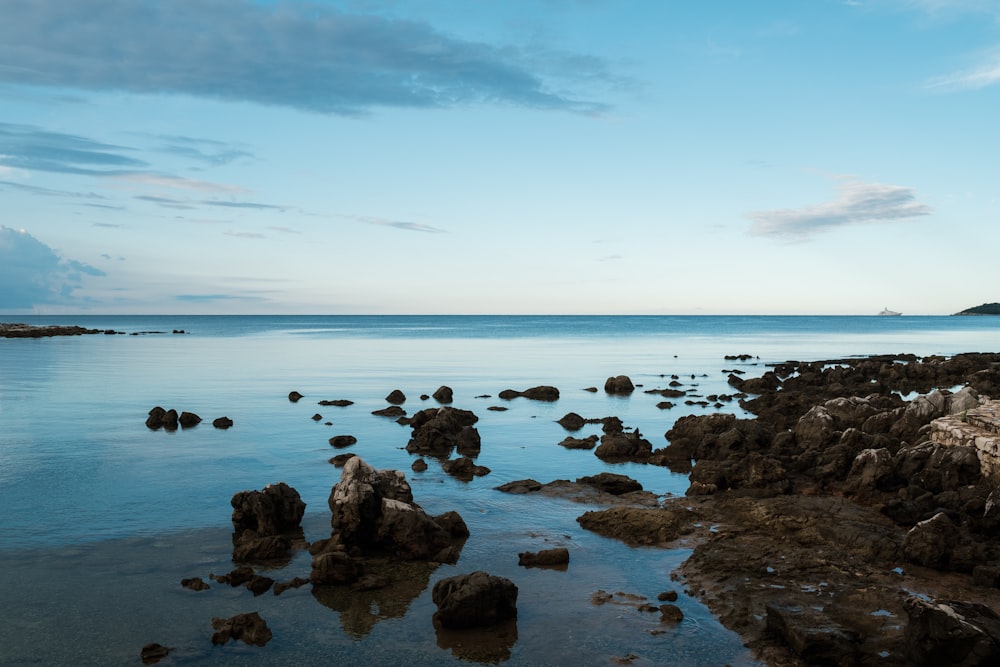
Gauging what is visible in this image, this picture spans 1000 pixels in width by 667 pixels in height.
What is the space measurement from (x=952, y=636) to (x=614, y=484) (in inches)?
534

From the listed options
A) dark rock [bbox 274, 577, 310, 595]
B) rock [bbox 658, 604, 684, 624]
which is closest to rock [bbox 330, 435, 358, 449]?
dark rock [bbox 274, 577, 310, 595]

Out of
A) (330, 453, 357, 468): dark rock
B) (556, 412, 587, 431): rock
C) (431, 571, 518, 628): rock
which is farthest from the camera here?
(556, 412, 587, 431): rock

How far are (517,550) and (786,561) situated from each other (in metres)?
6.53

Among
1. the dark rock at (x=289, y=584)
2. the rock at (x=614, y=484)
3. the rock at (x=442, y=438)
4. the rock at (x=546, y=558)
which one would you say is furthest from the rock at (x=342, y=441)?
the rock at (x=546, y=558)

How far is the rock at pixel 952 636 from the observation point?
11.1 meters

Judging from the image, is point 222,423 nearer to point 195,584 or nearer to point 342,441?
point 342,441

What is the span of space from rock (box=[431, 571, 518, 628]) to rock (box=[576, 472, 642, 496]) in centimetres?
1042

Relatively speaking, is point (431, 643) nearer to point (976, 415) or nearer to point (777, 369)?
point (976, 415)

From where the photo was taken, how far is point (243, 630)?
43.8ft

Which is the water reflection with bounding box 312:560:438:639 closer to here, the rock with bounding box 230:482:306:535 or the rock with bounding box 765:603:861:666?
the rock with bounding box 230:482:306:535

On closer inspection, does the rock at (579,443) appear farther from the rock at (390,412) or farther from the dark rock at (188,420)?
the dark rock at (188,420)

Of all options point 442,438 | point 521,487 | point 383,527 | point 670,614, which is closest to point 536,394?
point 442,438

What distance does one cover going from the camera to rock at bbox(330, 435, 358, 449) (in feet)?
104

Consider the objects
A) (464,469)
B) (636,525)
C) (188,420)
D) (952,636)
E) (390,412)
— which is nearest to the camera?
(952,636)
